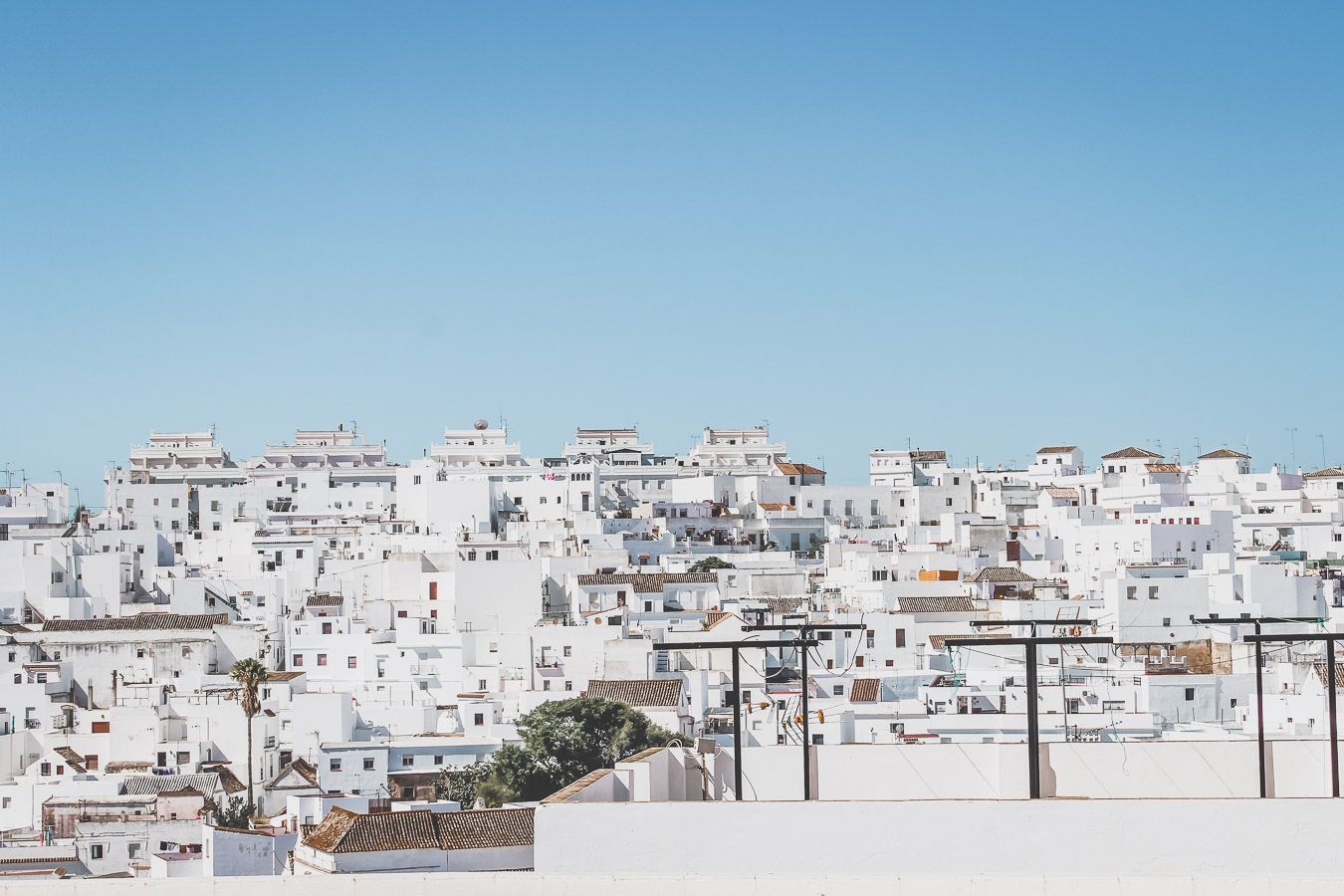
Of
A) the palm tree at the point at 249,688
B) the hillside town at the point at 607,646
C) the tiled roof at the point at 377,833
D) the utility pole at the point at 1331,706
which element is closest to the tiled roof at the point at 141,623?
the hillside town at the point at 607,646

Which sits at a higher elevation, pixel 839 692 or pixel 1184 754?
pixel 1184 754

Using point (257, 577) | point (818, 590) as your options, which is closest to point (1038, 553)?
point (818, 590)

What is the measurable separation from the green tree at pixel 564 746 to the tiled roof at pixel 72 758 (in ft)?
20.1

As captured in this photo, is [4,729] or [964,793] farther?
[4,729]

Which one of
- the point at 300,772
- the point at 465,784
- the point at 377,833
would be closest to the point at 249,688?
the point at 300,772

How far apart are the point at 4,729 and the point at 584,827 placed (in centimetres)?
2272

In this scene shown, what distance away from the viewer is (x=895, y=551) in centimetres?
4047

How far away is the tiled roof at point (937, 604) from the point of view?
3284 centimetres

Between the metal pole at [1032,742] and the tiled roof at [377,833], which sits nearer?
the metal pole at [1032,742]

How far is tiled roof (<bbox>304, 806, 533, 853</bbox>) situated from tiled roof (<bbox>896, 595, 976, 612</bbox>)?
16.1m

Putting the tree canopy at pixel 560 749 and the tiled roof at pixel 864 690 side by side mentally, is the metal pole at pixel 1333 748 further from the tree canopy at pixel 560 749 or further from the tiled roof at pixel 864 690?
the tiled roof at pixel 864 690

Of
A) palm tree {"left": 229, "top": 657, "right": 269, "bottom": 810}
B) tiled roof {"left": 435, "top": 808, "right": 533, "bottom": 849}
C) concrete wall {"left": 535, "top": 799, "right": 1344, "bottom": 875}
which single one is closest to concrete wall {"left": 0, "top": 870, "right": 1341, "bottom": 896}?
concrete wall {"left": 535, "top": 799, "right": 1344, "bottom": 875}

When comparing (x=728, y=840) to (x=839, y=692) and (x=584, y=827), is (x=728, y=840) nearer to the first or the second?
(x=584, y=827)

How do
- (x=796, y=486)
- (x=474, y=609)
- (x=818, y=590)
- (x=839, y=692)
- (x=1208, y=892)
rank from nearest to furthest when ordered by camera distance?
1. (x=1208, y=892)
2. (x=839, y=692)
3. (x=474, y=609)
4. (x=818, y=590)
5. (x=796, y=486)
